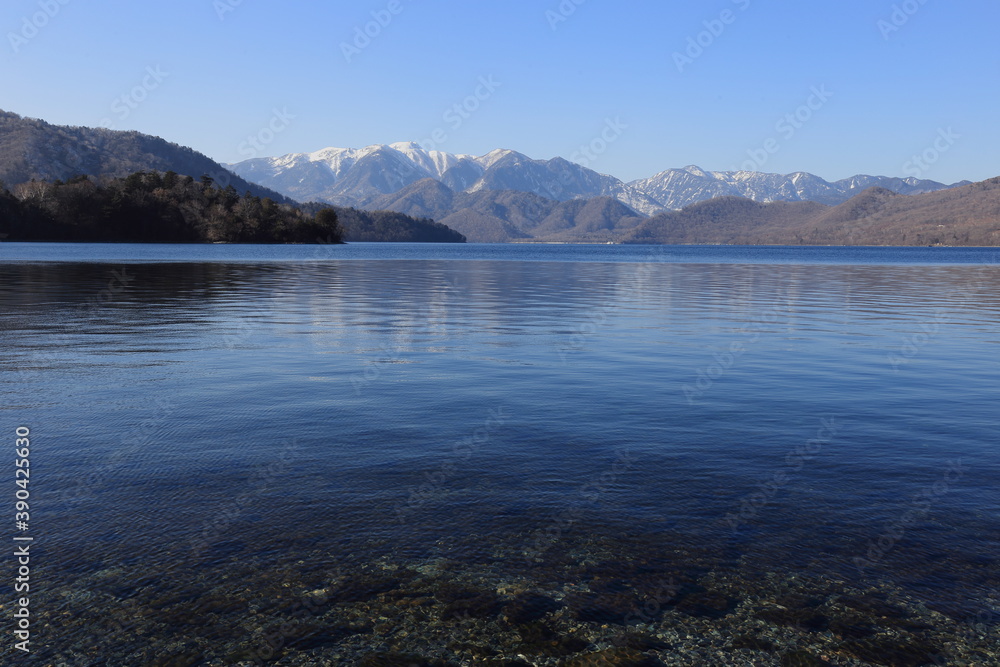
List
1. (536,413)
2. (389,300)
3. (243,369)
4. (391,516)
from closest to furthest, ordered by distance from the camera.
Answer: (391,516) < (536,413) < (243,369) < (389,300)

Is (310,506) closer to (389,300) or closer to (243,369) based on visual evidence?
(243,369)

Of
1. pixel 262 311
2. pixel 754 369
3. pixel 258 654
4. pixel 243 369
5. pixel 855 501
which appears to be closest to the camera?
pixel 258 654

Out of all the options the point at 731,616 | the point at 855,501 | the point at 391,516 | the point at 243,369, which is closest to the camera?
the point at 731,616

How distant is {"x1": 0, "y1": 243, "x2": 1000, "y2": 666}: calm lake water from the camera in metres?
7.41

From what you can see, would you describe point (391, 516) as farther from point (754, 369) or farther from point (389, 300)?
point (389, 300)

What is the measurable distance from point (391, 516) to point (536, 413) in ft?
24.8

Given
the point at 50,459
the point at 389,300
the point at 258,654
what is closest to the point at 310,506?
the point at 258,654

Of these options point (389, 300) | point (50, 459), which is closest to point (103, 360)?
point (50, 459)

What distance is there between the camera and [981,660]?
279 inches

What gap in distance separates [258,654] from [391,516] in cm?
352

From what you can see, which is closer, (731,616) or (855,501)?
(731,616)

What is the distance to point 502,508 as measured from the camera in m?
10.7

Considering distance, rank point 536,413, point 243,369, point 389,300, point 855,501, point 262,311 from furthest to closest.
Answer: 1. point 389,300
2. point 262,311
3. point 243,369
4. point 536,413
5. point 855,501

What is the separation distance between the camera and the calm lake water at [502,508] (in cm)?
741
